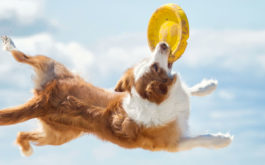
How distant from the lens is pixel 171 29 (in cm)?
730

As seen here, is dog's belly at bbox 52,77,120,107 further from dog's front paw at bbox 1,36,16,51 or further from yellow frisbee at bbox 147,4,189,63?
yellow frisbee at bbox 147,4,189,63

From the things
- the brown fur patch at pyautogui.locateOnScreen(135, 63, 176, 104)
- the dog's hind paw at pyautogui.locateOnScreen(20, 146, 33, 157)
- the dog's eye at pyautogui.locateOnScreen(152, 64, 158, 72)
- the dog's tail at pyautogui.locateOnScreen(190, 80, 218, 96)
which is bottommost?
the dog's hind paw at pyautogui.locateOnScreen(20, 146, 33, 157)

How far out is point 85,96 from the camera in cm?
677

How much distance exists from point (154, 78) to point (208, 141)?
1266 millimetres

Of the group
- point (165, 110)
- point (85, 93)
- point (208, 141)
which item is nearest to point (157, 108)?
point (165, 110)

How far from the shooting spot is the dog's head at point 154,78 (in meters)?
6.24

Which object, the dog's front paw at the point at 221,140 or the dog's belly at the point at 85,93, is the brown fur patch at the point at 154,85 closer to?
the dog's belly at the point at 85,93

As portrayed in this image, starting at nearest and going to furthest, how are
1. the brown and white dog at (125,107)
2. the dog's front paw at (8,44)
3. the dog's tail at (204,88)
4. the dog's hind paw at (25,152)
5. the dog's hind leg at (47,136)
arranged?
1. the brown and white dog at (125,107)
2. the dog's tail at (204,88)
3. the dog's hind leg at (47,136)
4. the dog's front paw at (8,44)
5. the dog's hind paw at (25,152)

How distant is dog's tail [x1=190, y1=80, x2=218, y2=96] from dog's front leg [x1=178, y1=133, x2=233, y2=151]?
755mm

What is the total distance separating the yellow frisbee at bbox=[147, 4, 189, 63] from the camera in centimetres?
693

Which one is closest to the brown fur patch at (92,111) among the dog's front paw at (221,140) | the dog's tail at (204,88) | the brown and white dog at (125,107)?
the brown and white dog at (125,107)

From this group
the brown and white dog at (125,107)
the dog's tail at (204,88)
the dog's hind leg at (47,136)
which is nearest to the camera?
the brown and white dog at (125,107)

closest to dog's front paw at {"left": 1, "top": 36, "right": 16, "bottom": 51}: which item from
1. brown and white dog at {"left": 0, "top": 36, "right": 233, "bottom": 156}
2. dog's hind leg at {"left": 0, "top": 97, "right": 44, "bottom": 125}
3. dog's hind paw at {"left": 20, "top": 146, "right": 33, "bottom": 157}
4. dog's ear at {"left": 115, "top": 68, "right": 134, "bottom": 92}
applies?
A: brown and white dog at {"left": 0, "top": 36, "right": 233, "bottom": 156}

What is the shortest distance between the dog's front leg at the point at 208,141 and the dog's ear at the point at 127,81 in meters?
1.19
